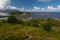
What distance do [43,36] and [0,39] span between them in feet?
32.1

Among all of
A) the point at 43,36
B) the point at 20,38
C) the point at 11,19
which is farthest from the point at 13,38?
the point at 11,19

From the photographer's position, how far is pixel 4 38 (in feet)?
107

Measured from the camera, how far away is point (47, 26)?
143 feet

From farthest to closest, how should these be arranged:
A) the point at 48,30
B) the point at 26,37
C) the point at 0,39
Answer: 1. the point at 48,30
2. the point at 26,37
3. the point at 0,39

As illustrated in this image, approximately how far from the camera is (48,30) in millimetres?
42875

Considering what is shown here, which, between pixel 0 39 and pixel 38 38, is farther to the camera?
pixel 38 38

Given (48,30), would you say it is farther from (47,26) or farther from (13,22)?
(13,22)

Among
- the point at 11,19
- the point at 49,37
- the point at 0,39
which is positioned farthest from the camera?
the point at 11,19

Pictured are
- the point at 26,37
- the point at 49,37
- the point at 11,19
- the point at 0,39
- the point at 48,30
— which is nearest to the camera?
the point at 0,39

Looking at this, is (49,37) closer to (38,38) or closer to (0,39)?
(38,38)

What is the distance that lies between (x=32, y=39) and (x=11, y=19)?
862 inches

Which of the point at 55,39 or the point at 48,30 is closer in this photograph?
the point at 55,39

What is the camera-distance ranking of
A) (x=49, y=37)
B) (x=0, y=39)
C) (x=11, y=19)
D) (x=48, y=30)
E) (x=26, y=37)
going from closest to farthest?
Answer: (x=0, y=39), (x=26, y=37), (x=49, y=37), (x=48, y=30), (x=11, y=19)

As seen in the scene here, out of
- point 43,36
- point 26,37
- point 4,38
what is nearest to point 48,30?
point 43,36
